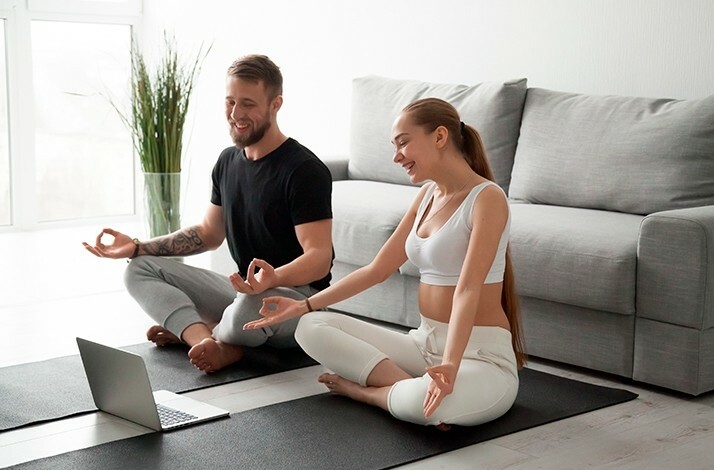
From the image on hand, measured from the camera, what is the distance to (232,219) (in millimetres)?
3410

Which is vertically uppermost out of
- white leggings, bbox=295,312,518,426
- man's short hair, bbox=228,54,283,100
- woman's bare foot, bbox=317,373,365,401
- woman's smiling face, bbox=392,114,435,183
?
man's short hair, bbox=228,54,283,100

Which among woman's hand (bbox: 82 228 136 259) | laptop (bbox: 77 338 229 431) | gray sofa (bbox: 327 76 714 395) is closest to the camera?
laptop (bbox: 77 338 229 431)

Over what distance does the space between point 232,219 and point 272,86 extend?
18.2 inches

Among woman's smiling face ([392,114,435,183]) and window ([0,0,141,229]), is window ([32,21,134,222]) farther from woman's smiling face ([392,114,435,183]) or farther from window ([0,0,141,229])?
woman's smiling face ([392,114,435,183])

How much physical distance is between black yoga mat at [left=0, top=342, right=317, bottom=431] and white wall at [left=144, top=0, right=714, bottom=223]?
5.78 feet

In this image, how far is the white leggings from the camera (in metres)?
2.65

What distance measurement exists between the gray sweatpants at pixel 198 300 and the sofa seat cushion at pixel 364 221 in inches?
20.3

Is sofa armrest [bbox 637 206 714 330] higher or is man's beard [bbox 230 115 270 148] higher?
man's beard [bbox 230 115 270 148]

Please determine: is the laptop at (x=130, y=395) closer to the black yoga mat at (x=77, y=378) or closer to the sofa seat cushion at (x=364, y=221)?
the black yoga mat at (x=77, y=378)

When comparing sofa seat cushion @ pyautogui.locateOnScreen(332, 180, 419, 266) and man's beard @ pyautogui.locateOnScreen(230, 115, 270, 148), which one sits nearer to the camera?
man's beard @ pyautogui.locateOnScreen(230, 115, 270, 148)

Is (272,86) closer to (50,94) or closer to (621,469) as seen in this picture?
(621,469)

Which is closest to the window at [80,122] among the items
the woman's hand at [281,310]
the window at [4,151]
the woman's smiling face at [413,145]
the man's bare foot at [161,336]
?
the window at [4,151]

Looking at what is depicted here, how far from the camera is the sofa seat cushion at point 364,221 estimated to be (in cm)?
378

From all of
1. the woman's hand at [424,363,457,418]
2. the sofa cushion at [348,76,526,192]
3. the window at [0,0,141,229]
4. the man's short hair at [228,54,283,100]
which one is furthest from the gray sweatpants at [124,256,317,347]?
the window at [0,0,141,229]
